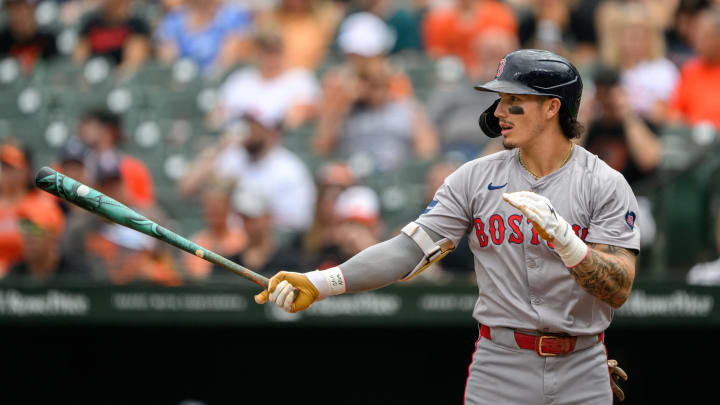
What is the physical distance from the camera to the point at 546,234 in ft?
10.5

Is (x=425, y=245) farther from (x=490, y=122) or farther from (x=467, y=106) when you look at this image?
(x=467, y=106)

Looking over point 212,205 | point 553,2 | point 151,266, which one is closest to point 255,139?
point 212,205

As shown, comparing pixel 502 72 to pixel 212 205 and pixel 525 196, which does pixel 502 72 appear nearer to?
pixel 525 196

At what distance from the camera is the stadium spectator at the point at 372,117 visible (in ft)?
24.0

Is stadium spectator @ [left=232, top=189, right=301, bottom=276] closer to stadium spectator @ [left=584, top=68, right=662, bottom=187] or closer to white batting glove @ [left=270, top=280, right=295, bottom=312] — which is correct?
stadium spectator @ [left=584, top=68, right=662, bottom=187]

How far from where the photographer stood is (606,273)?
10.8 feet

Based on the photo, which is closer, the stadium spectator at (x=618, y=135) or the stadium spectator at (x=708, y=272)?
the stadium spectator at (x=708, y=272)

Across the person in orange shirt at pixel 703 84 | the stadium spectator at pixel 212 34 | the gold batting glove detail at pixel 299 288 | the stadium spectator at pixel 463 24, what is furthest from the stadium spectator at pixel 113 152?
the person in orange shirt at pixel 703 84

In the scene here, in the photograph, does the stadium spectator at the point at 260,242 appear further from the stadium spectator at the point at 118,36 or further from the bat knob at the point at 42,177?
the stadium spectator at the point at 118,36

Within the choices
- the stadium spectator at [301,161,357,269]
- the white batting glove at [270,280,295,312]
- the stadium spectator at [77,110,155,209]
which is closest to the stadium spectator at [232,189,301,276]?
the stadium spectator at [301,161,357,269]

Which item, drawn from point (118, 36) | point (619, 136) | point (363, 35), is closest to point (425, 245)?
point (619, 136)

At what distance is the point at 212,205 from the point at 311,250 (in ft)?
2.37

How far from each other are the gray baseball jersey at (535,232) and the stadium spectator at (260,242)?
2.58m

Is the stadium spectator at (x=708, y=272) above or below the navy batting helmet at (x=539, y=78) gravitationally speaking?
below
